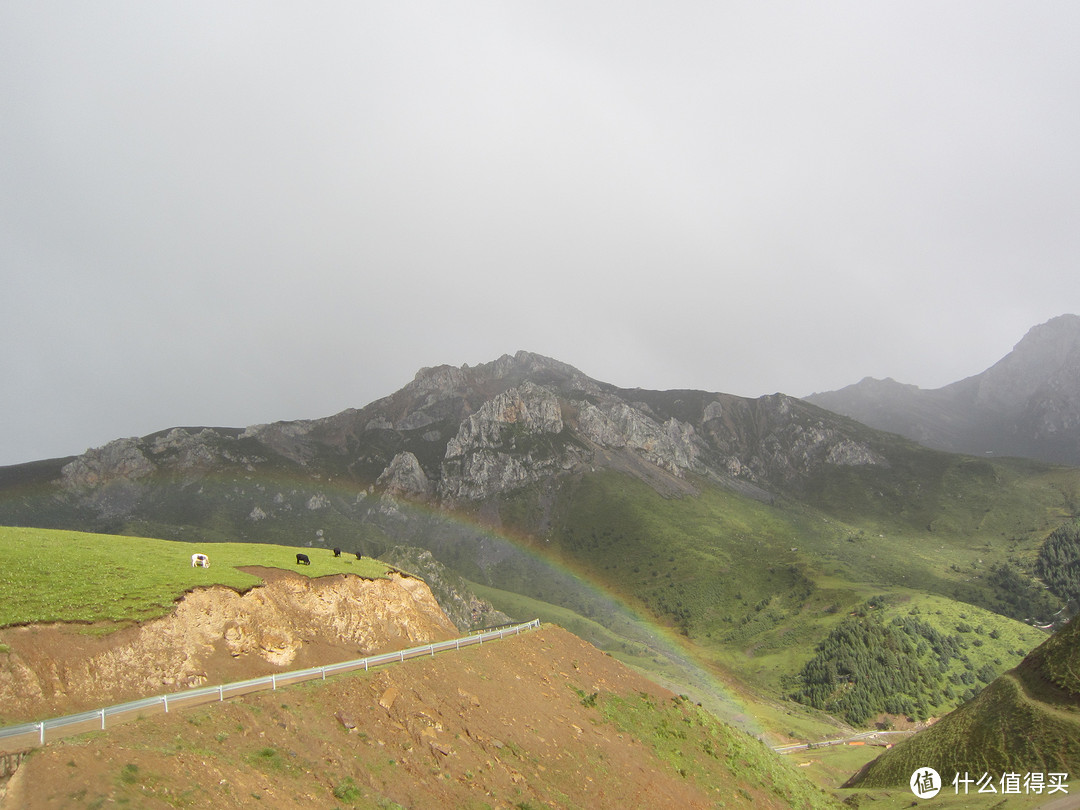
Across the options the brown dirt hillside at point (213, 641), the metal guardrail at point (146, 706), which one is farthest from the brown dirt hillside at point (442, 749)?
the brown dirt hillside at point (213, 641)

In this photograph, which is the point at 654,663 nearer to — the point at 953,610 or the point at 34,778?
the point at 953,610

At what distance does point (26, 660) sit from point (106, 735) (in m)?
6.40

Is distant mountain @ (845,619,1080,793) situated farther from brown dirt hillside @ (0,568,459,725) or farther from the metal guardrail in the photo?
the metal guardrail

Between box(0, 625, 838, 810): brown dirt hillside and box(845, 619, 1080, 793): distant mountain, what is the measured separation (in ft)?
62.0

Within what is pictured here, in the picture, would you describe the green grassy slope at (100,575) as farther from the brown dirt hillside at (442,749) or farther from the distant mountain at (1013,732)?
the distant mountain at (1013,732)

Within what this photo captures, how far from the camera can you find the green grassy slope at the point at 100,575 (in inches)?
881

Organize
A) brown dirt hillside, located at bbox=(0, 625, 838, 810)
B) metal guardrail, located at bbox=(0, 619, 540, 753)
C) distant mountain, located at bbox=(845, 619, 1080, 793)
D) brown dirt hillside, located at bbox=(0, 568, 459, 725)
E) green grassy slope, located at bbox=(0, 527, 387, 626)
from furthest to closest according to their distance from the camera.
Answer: distant mountain, located at bbox=(845, 619, 1080, 793) → green grassy slope, located at bbox=(0, 527, 387, 626) → brown dirt hillside, located at bbox=(0, 568, 459, 725) → metal guardrail, located at bbox=(0, 619, 540, 753) → brown dirt hillside, located at bbox=(0, 625, 838, 810)

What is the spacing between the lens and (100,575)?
87.0 ft

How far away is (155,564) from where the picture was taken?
30172mm

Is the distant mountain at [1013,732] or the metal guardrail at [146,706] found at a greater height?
the metal guardrail at [146,706]

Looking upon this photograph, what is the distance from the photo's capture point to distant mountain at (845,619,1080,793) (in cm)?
4522

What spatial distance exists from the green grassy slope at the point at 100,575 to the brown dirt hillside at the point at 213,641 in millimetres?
751

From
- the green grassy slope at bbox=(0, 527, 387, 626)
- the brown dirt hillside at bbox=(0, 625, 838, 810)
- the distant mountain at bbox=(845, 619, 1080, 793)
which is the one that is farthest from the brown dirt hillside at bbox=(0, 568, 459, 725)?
the distant mountain at bbox=(845, 619, 1080, 793)

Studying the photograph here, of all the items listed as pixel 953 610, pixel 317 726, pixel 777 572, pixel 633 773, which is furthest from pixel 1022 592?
pixel 317 726
